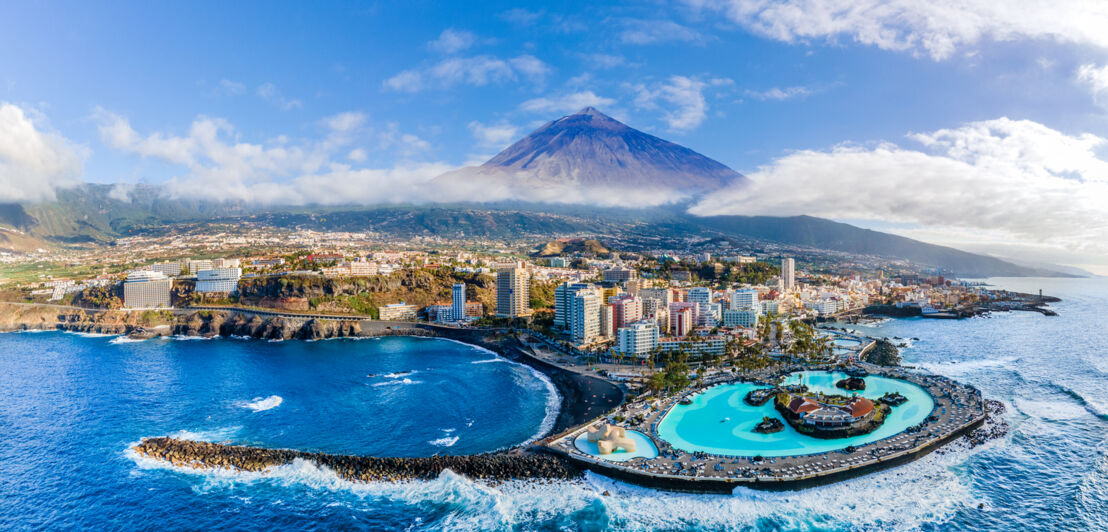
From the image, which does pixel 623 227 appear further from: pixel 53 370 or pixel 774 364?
pixel 53 370

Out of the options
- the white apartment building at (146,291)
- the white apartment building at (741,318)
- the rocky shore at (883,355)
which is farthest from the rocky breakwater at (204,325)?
the rocky shore at (883,355)

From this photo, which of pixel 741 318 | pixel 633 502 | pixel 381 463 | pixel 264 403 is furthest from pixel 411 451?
Answer: pixel 741 318

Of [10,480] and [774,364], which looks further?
[774,364]

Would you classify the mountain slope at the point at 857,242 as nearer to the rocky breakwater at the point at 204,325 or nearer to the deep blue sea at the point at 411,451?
the deep blue sea at the point at 411,451

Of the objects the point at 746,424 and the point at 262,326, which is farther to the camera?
the point at 262,326

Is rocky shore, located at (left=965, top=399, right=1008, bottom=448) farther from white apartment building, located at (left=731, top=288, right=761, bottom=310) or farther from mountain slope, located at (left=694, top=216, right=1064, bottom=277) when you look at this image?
mountain slope, located at (left=694, top=216, right=1064, bottom=277)

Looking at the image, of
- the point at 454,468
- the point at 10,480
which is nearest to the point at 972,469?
the point at 454,468

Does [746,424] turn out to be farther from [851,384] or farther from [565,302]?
[565,302]
